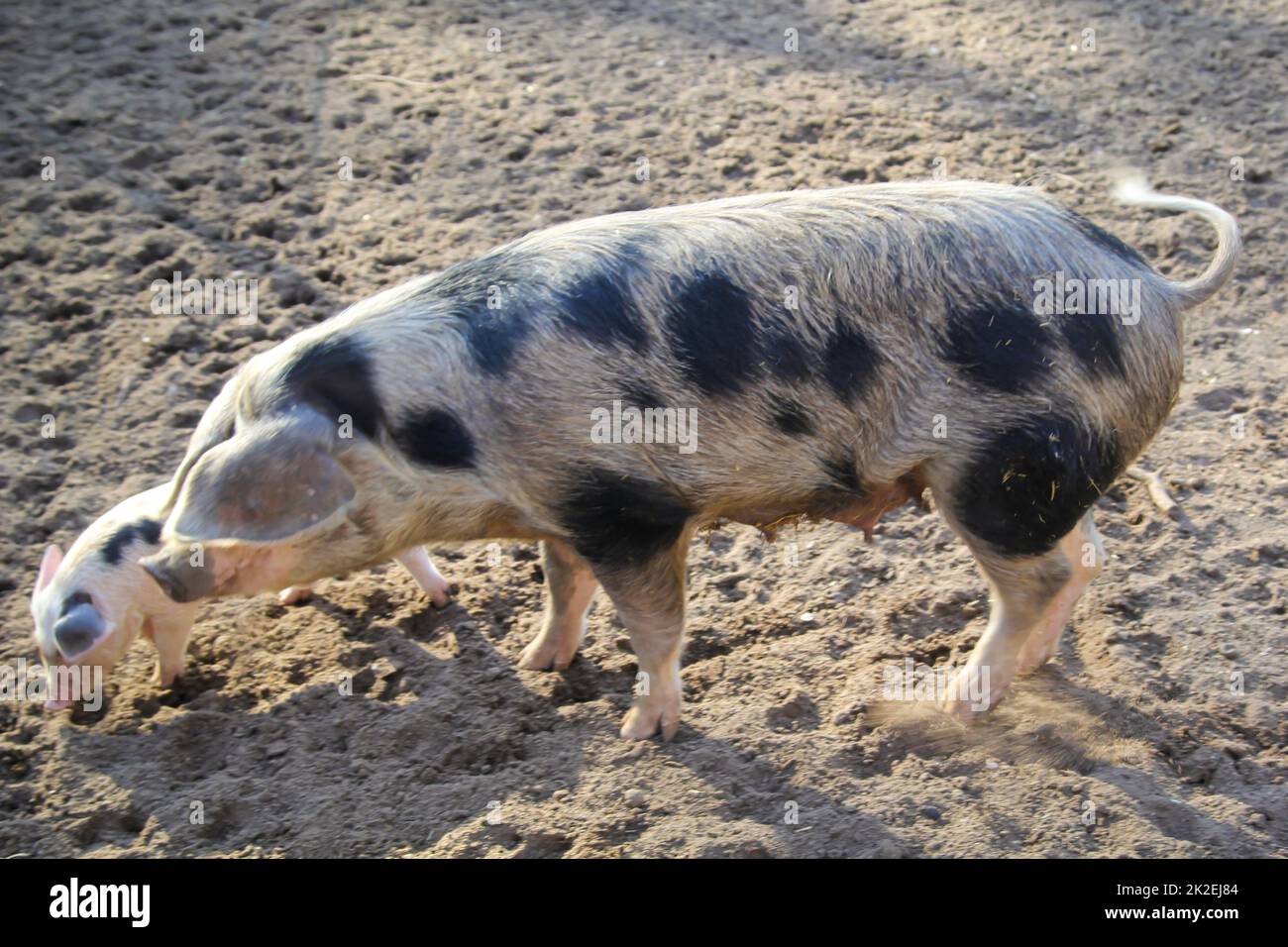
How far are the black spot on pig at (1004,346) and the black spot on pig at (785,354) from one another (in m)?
0.44

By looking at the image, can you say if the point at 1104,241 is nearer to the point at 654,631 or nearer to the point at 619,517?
the point at 619,517

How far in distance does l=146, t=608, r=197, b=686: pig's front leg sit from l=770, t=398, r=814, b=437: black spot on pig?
2.11 meters

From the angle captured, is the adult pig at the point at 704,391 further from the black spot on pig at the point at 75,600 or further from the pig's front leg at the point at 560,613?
the black spot on pig at the point at 75,600

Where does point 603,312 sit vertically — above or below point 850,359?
above

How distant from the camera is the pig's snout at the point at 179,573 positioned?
3.86 metres

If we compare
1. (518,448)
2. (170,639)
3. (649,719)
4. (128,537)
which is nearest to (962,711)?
(649,719)

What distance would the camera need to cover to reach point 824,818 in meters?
3.94

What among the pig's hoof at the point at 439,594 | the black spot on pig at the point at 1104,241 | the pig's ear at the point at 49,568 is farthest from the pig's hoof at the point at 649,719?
the pig's ear at the point at 49,568

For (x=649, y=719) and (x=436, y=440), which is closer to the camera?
(x=436, y=440)

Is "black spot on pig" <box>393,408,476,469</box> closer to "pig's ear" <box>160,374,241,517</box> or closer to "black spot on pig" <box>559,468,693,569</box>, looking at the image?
"black spot on pig" <box>559,468,693,569</box>

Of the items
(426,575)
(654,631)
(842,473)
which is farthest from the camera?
(426,575)

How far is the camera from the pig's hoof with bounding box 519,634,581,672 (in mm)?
4598

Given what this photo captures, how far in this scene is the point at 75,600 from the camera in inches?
176

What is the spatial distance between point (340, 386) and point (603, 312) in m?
0.77
